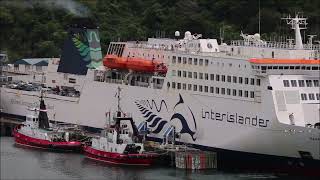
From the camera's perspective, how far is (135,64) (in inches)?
2547

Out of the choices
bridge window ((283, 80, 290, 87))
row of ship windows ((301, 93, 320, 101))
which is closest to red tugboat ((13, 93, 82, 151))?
bridge window ((283, 80, 290, 87))

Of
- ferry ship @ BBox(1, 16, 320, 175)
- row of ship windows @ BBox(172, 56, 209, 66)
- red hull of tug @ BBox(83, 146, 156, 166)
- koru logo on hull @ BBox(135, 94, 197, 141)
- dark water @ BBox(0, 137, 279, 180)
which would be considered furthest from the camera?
koru logo on hull @ BBox(135, 94, 197, 141)

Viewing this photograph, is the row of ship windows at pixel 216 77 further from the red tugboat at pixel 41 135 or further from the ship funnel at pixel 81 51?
the ship funnel at pixel 81 51

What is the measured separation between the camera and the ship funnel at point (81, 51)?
73375 mm

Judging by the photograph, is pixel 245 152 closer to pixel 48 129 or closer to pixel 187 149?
pixel 187 149

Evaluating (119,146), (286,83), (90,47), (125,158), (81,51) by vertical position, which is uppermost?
(90,47)

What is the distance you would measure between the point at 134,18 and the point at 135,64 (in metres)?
34.2

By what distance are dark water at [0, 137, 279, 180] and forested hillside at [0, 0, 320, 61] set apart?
93.9 feet

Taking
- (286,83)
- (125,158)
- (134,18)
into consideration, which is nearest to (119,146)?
(125,158)

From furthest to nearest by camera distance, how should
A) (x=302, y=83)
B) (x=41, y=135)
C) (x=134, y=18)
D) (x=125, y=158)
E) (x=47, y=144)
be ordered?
(x=134, y=18)
(x=41, y=135)
(x=47, y=144)
(x=125, y=158)
(x=302, y=83)

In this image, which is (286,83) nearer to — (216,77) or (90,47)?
(216,77)

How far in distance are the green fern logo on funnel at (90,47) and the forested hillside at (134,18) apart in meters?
14.7

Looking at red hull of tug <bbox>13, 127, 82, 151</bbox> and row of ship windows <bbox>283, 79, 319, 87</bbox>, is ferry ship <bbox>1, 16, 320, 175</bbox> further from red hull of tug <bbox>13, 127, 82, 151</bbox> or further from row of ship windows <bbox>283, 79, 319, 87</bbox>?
red hull of tug <bbox>13, 127, 82, 151</bbox>

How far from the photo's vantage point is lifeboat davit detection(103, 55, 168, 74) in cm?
6375
